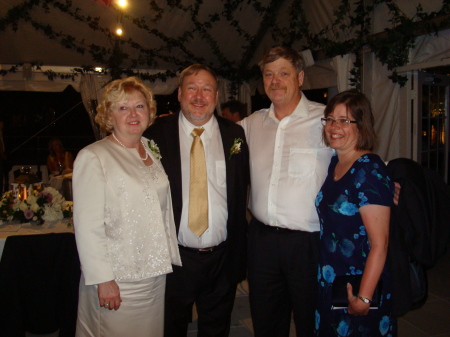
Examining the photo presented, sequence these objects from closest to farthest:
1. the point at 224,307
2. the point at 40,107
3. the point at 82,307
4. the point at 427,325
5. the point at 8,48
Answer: the point at 82,307
the point at 224,307
the point at 427,325
the point at 8,48
the point at 40,107

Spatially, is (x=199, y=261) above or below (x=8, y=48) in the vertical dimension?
below

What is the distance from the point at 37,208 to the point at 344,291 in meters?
2.39

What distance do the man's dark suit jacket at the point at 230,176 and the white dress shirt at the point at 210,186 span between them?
3 cm

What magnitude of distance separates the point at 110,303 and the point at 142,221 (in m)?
0.38

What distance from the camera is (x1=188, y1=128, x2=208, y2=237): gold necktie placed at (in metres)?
2.07

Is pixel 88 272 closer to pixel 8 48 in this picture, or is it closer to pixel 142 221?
pixel 142 221

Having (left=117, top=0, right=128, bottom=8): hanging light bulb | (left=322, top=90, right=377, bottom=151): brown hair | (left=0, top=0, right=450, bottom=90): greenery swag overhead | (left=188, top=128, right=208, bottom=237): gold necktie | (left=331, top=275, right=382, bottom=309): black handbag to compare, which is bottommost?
(left=331, top=275, right=382, bottom=309): black handbag

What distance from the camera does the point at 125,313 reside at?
67.9 inches

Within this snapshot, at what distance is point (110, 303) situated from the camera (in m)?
1.67

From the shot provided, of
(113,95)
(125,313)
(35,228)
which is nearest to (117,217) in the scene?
(125,313)

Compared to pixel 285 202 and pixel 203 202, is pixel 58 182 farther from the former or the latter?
pixel 285 202

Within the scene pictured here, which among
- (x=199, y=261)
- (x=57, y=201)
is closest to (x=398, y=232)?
(x=199, y=261)

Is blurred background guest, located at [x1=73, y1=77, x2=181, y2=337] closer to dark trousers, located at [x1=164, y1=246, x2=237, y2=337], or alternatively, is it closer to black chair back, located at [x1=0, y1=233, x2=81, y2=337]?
dark trousers, located at [x1=164, y1=246, x2=237, y2=337]

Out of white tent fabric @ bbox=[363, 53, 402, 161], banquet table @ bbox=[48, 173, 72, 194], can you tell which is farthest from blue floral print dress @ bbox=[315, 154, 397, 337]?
banquet table @ bbox=[48, 173, 72, 194]
